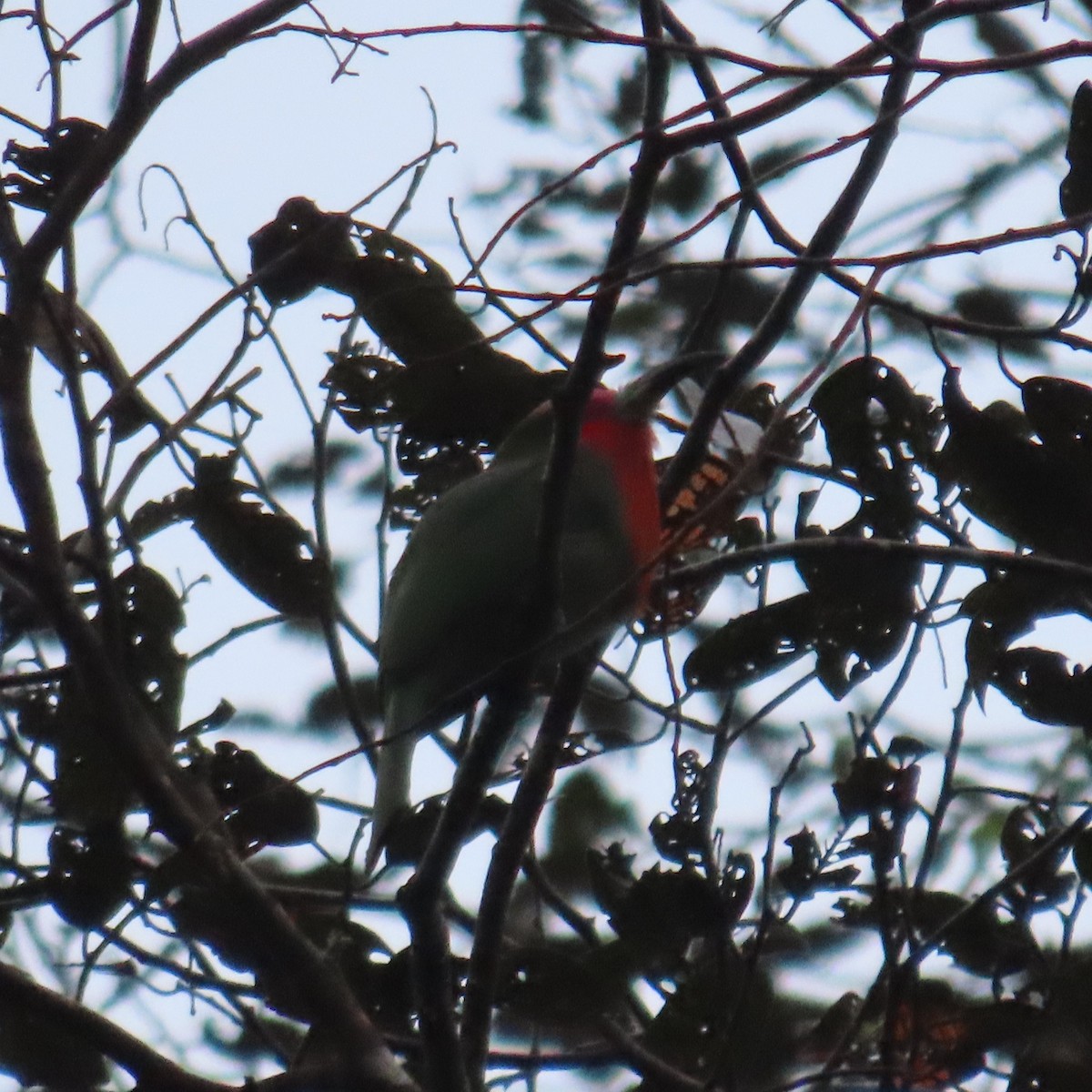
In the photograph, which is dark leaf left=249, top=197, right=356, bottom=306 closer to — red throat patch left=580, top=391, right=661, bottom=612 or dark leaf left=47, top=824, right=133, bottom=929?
red throat patch left=580, top=391, right=661, bottom=612

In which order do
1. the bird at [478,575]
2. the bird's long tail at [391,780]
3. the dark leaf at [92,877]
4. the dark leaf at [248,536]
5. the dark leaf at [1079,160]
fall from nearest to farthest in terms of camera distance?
1. the dark leaf at [1079,160]
2. the dark leaf at [92,877]
3. the dark leaf at [248,536]
4. the bird's long tail at [391,780]
5. the bird at [478,575]

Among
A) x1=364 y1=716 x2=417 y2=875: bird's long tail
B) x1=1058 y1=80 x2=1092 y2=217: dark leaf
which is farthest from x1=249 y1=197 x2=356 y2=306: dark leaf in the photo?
x1=1058 y1=80 x2=1092 y2=217: dark leaf

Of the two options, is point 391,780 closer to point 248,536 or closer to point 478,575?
point 478,575

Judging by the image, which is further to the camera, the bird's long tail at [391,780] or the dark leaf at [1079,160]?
the bird's long tail at [391,780]

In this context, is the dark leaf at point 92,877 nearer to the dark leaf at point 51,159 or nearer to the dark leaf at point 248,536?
the dark leaf at point 248,536

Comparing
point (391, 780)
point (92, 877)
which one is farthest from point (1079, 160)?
point (92, 877)

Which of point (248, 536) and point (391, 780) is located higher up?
point (248, 536)

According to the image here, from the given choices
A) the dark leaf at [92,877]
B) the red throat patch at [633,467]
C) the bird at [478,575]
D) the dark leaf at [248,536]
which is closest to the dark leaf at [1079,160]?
the red throat patch at [633,467]

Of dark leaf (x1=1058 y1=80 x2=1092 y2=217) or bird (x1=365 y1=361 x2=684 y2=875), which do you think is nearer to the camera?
dark leaf (x1=1058 y1=80 x2=1092 y2=217)

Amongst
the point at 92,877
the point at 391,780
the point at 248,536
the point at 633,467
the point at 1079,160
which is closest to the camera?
the point at 1079,160

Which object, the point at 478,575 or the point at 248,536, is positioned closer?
the point at 248,536

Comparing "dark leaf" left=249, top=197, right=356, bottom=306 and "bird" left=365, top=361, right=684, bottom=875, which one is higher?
"dark leaf" left=249, top=197, right=356, bottom=306

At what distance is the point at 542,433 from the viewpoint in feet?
13.0

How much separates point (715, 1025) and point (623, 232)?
1.29 metres
